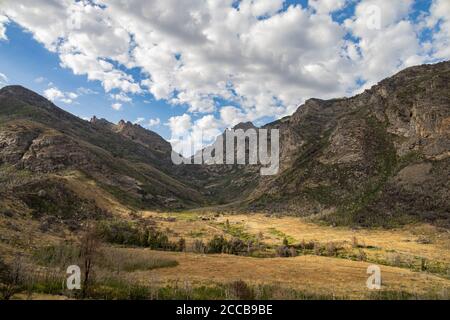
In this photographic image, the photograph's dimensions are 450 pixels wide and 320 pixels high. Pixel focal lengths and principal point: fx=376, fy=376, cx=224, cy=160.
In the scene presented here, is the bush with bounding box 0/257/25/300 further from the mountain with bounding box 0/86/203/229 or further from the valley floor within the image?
the mountain with bounding box 0/86/203/229

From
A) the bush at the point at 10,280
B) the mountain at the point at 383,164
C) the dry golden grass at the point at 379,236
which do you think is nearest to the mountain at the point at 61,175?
the dry golden grass at the point at 379,236

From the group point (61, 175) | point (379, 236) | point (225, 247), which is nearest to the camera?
point (225, 247)

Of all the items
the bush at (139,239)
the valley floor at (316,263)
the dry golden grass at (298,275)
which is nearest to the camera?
the valley floor at (316,263)

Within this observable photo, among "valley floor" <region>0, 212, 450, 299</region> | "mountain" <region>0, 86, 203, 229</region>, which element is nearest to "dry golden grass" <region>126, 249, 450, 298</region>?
"valley floor" <region>0, 212, 450, 299</region>

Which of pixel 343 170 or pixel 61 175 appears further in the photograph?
pixel 343 170

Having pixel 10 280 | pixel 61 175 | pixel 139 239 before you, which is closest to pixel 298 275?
pixel 10 280

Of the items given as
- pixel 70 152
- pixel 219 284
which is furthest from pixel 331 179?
pixel 219 284

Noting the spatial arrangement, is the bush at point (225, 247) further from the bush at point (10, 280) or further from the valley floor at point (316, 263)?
the bush at point (10, 280)

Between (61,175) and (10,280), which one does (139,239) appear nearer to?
(10,280)

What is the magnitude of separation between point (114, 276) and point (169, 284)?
5527mm

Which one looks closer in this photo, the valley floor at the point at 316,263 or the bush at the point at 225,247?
the valley floor at the point at 316,263

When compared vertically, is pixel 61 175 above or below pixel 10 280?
above

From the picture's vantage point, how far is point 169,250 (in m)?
64.3

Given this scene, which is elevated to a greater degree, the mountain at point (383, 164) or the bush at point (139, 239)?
the mountain at point (383, 164)
